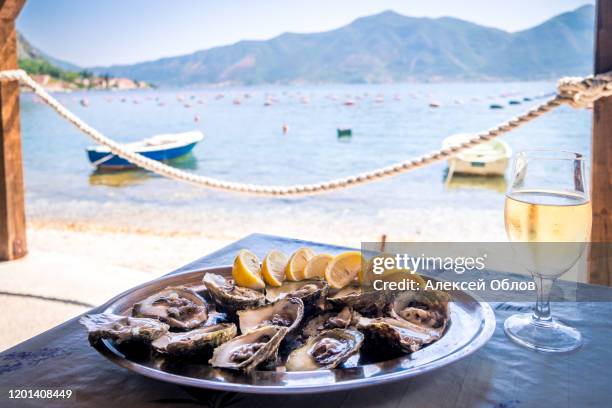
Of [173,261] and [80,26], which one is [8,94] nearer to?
[173,261]

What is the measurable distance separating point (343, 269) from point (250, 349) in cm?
31

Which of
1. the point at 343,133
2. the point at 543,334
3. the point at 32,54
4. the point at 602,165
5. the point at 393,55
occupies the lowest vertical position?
the point at 343,133

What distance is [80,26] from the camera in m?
72.4

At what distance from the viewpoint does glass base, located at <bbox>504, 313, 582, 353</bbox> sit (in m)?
0.85

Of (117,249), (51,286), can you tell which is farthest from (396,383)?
(117,249)

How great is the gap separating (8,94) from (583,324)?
3455 mm

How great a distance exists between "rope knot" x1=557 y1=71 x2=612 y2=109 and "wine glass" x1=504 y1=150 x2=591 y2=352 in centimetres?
121

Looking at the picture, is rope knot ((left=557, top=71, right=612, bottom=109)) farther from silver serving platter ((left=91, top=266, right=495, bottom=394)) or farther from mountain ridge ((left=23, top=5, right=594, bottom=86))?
mountain ridge ((left=23, top=5, right=594, bottom=86))

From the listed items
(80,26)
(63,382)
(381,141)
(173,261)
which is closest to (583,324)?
(63,382)

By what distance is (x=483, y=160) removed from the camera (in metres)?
13.8

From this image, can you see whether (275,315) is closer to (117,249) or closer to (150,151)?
(117,249)

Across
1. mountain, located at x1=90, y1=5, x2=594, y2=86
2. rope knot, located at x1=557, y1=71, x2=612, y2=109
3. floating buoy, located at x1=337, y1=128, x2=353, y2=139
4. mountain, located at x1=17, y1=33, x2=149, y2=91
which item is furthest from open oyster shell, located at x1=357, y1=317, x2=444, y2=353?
mountain, located at x1=90, y1=5, x2=594, y2=86

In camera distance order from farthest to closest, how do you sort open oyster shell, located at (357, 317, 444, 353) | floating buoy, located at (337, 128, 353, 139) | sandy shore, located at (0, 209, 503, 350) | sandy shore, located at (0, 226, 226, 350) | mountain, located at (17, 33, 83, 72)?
mountain, located at (17, 33, 83, 72) → floating buoy, located at (337, 128, 353, 139) → sandy shore, located at (0, 209, 503, 350) → sandy shore, located at (0, 226, 226, 350) → open oyster shell, located at (357, 317, 444, 353)

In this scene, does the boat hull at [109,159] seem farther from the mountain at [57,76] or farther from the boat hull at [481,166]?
the mountain at [57,76]
